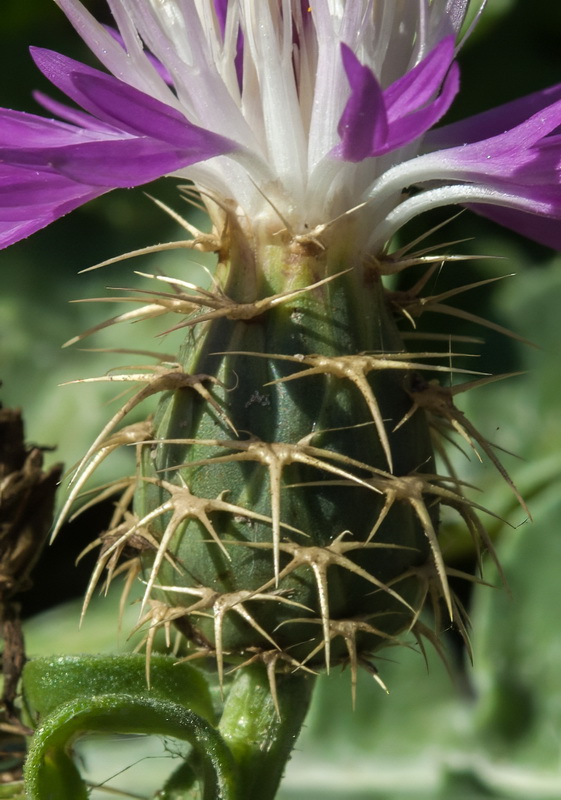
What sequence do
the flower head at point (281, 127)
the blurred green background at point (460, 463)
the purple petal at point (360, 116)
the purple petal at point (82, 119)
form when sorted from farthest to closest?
the blurred green background at point (460, 463), the purple petal at point (82, 119), the flower head at point (281, 127), the purple petal at point (360, 116)

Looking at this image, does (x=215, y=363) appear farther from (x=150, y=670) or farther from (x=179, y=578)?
(x=150, y=670)

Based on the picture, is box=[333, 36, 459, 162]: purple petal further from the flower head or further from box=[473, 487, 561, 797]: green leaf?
box=[473, 487, 561, 797]: green leaf

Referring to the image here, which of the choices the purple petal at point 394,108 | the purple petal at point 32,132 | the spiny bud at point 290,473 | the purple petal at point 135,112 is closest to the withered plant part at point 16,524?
the spiny bud at point 290,473

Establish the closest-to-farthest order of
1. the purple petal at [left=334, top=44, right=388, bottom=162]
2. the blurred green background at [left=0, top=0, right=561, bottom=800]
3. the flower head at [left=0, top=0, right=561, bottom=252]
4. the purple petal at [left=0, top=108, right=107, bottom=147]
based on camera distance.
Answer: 1. the purple petal at [left=334, top=44, right=388, bottom=162]
2. the flower head at [left=0, top=0, right=561, bottom=252]
3. the purple petal at [left=0, top=108, right=107, bottom=147]
4. the blurred green background at [left=0, top=0, right=561, bottom=800]

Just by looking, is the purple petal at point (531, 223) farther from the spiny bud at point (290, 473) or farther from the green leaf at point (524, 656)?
the green leaf at point (524, 656)

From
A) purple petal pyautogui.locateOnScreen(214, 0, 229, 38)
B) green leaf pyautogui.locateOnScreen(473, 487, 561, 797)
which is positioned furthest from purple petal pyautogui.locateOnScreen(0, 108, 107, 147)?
green leaf pyautogui.locateOnScreen(473, 487, 561, 797)

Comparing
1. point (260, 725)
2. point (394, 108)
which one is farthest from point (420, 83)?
point (260, 725)

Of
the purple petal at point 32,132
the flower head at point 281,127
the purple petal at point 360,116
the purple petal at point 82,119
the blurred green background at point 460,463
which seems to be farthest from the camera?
the blurred green background at point 460,463
